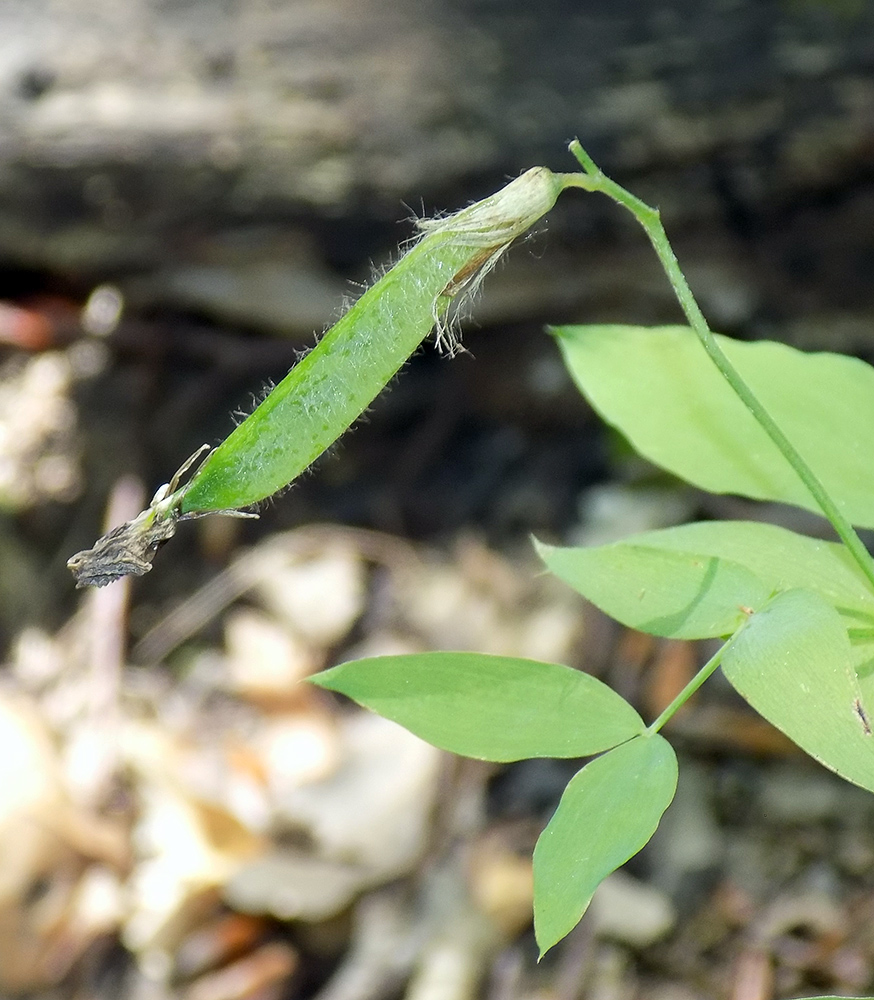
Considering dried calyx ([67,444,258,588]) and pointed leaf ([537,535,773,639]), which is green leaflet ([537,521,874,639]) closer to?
pointed leaf ([537,535,773,639])

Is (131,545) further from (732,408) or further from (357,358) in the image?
(732,408)

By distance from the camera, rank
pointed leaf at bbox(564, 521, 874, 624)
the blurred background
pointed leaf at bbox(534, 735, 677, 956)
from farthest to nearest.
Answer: the blurred background < pointed leaf at bbox(564, 521, 874, 624) < pointed leaf at bbox(534, 735, 677, 956)

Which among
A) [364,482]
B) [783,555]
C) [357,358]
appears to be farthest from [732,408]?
[364,482]

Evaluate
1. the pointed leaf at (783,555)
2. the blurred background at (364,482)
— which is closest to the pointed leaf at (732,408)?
the pointed leaf at (783,555)

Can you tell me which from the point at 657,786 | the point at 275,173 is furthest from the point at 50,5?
the point at 657,786

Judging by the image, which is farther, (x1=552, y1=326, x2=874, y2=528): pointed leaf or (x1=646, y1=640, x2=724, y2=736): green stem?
(x1=552, y1=326, x2=874, y2=528): pointed leaf

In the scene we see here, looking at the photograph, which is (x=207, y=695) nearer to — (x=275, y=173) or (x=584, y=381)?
(x=275, y=173)

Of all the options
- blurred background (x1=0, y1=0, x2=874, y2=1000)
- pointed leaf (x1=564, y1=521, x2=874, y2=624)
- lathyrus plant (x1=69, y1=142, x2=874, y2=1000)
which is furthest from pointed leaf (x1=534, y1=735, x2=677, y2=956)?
blurred background (x1=0, y1=0, x2=874, y2=1000)

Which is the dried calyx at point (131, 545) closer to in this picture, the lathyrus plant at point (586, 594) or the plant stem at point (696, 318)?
the lathyrus plant at point (586, 594)
